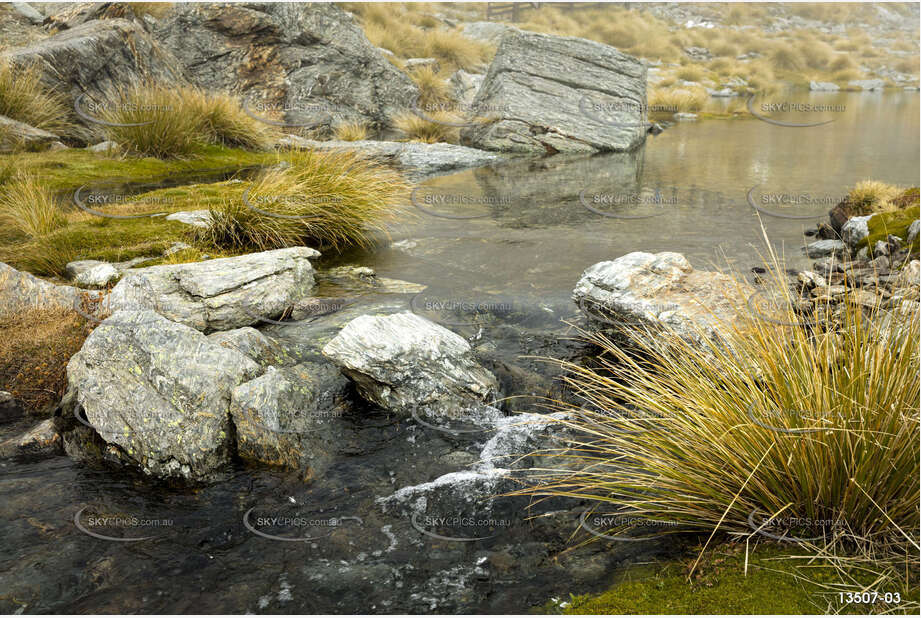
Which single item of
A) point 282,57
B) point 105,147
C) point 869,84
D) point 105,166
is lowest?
point 105,166

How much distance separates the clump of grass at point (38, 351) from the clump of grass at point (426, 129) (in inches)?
475

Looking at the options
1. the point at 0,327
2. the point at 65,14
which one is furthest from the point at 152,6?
the point at 0,327

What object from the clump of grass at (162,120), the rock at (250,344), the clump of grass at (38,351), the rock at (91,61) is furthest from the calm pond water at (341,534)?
the rock at (91,61)

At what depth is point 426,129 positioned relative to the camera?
1672 centimetres

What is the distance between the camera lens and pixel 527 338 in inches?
216

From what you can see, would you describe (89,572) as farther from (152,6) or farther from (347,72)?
(152,6)

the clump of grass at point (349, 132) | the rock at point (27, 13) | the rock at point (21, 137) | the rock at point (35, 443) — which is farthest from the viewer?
the clump of grass at point (349, 132)

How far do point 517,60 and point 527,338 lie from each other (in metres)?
13.0

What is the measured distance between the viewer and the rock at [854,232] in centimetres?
746

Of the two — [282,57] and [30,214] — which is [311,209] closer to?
[30,214]

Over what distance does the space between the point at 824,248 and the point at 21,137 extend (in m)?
12.0

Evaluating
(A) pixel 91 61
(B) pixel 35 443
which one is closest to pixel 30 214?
(B) pixel 35 443

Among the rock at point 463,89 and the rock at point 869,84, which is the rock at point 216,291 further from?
the rock at point 869,84

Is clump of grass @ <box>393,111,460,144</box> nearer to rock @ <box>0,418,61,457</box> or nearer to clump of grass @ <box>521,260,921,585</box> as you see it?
rock @ <box>0,418,61,457</box>
